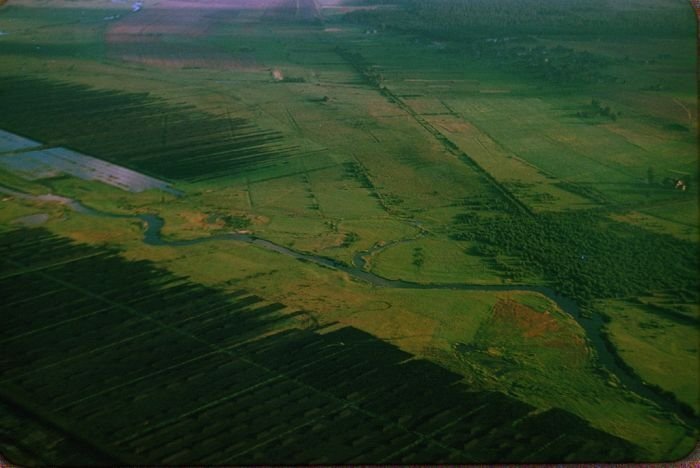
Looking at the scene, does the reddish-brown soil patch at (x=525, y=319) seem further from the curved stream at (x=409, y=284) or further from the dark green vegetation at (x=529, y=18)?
the dark green vegetation at (x=529, y=18)

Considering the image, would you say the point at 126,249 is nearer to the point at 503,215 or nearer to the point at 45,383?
the point at 45,383

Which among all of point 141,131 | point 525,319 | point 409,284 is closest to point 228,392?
point 409,284

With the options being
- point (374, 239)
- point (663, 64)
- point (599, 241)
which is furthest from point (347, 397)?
point (663, 64)

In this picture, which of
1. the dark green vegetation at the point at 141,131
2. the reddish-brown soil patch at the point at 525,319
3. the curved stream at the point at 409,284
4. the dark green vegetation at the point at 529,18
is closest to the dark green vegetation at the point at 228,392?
the curved stream at the point at 409,284

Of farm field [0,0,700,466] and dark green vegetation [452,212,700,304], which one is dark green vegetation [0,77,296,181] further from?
dark green vegetation [452,212,700,304]

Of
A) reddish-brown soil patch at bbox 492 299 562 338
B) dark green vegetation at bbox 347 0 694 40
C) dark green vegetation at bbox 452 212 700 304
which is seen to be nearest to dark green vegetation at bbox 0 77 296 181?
dark green vegetation at bbox 452 212 700 304
